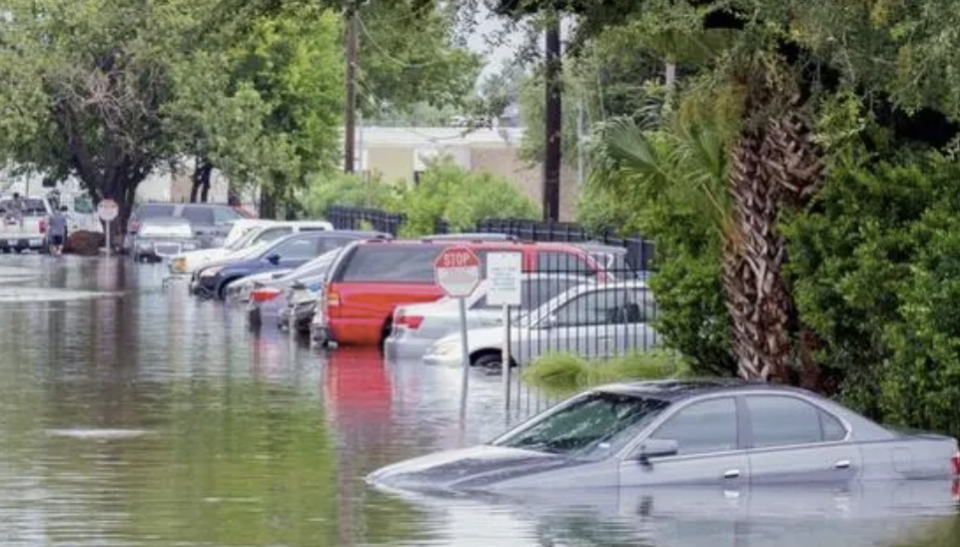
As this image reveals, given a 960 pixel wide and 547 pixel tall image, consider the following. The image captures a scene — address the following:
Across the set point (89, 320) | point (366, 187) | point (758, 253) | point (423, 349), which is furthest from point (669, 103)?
point (366, 187)

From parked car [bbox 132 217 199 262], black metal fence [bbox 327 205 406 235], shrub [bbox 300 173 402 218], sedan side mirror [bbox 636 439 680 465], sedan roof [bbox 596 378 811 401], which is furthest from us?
shrub [bbox 300 173 402 218]

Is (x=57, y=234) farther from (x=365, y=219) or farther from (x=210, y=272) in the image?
(x=210, y=272)

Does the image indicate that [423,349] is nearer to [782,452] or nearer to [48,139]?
[782,452]

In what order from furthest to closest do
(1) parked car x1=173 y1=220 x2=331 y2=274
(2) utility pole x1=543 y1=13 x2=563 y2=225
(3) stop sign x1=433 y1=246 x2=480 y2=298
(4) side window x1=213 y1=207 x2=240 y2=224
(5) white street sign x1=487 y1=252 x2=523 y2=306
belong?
(4) side window x1=213 y1=207 x2=240 y2=224 < (1) parked car x1=173 y1=220 x2=331 y2=274 < (2) utility pole x1=543 y1=13 x2=563 y2=225 < (3) stop sign x1=433 y1=246 x2=480 y2=298 < (5) white street sign x1=487 y1=252 x2=523 y2=306

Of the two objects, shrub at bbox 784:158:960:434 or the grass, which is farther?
the grass

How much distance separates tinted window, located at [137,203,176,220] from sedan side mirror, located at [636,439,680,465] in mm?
57231

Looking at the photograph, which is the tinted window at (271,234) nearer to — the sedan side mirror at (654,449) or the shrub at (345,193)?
the shrub at (345,193)

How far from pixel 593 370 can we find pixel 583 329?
67.8 inches

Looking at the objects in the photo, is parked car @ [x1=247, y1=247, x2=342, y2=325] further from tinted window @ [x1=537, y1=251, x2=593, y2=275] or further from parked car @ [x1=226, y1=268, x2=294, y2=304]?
tinted window @ [x1=537, y1=251, x2=593, y2=275]

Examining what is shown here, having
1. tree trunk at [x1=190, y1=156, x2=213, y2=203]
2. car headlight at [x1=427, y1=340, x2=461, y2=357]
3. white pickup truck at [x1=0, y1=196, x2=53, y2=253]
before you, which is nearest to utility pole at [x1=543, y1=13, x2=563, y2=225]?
car headlight at [x1=427, y1=340, x2=461, y2=357]

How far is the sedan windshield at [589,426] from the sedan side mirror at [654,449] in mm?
148

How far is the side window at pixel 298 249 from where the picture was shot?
163 ft

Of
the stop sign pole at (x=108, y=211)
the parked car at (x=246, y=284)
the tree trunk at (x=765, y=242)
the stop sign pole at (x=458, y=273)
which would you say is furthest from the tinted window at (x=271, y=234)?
the tree trunk at (x=765, y=242)

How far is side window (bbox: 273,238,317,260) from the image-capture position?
49625 millimetres
